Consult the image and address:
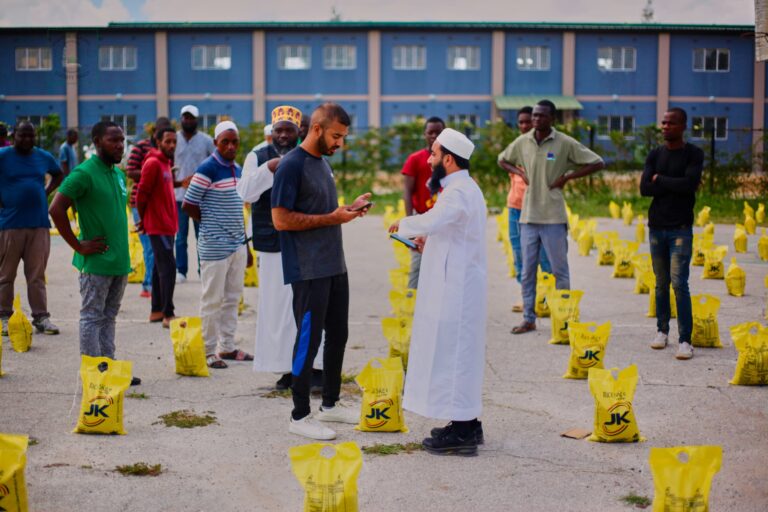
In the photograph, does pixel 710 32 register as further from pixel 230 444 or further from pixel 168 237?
pixel 230 444

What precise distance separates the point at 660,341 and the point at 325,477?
508cm

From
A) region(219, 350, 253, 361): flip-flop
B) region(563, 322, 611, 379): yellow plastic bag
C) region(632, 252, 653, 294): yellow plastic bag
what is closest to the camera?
region(563, 322, 611, 379): yellow plastic bag

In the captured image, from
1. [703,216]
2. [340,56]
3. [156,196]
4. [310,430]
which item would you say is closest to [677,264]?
[310,430]

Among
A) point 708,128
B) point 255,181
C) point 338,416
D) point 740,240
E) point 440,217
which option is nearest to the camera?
point 440,217

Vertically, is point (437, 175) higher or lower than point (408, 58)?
lower

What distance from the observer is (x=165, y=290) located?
947 centimetres

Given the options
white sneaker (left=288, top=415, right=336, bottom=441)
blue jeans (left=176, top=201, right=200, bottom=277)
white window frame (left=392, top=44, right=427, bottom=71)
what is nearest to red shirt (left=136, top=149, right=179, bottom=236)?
blue jeans (left=176, top=201, right=200, bottom=277)

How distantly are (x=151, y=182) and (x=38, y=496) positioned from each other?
4.86m

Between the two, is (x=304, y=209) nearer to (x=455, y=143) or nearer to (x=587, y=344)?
(x=455, y=143)

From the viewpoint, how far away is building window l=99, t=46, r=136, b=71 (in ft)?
161

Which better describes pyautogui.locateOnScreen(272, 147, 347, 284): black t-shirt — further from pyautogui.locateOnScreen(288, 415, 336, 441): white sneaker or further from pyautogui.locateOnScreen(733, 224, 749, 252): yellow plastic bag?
pyautogui.locateOnScreen(733, 224, 749, 252): yellow plastic bag

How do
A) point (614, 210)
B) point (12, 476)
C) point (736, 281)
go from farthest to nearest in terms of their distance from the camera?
point (614, 210) < point (736, 281) < point (12, 476)

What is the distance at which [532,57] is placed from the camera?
4884 cm

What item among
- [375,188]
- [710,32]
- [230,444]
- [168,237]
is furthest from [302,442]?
[710,32]
